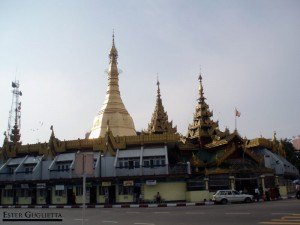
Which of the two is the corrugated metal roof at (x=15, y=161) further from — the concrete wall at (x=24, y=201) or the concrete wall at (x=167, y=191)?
the concrete wall at (x=167, y=191)

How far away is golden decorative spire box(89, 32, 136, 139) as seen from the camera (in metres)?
47.9

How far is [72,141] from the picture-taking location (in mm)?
41438

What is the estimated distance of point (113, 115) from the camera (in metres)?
49.2

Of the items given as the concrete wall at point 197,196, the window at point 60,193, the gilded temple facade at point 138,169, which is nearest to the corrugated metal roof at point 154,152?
the gilded temple facade at point 138,169

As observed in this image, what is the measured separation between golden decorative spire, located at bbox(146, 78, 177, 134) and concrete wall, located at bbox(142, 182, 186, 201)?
57.2 feet

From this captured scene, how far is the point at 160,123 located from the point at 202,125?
7.64 meters

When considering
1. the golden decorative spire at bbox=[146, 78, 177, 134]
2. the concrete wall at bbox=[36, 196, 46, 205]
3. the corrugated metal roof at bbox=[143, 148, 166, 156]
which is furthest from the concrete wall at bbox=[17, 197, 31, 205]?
the golden decorative spire at bbox=[146, 78, 177, 134]

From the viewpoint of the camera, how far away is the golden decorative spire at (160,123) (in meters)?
53.4

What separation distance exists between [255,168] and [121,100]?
2231cm

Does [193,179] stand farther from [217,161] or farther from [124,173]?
[124,173]

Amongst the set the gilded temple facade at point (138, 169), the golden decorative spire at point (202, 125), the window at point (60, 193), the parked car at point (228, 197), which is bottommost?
the parked car at point (228, 197)

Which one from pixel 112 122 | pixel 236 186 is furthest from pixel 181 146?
pixel 112 122

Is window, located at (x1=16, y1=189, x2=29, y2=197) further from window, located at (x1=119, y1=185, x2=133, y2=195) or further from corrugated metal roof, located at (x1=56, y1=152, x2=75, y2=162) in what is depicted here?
window, located at (x1=119, y1=185, x2=133, y2=195)

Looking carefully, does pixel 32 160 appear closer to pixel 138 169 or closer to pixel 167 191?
pixel 138 169
